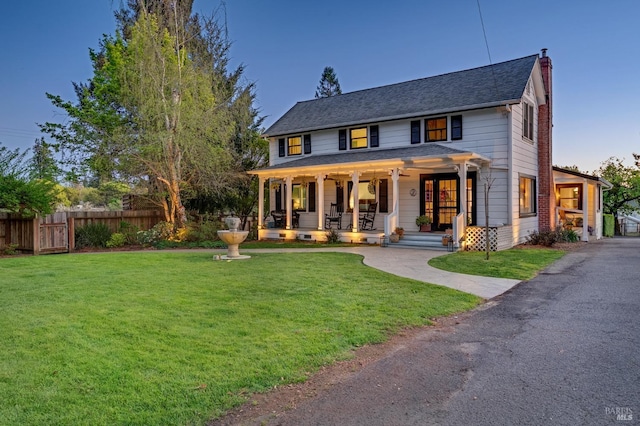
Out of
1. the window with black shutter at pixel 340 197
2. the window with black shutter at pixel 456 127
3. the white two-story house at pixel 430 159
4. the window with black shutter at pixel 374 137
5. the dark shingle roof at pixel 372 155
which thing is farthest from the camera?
the window with black shutter at pixel 340 197

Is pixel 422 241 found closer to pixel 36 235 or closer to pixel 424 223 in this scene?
pixel 424 223

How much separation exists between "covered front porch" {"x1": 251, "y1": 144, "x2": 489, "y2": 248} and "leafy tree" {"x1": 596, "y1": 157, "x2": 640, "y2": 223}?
1728 centimetres

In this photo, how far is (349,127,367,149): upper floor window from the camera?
55.7ft

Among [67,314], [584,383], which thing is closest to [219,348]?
[67,314]

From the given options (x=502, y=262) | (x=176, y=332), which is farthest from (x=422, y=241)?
(x=176, y=332)

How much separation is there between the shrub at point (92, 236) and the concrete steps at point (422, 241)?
10412 mm

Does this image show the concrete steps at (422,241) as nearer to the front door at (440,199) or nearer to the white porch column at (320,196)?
the front door at (440,199)

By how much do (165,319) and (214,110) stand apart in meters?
Answer: 12.6

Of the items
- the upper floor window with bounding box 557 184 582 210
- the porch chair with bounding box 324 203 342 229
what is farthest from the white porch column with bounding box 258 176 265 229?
the upper floor window with bounding box 557 184 582 210

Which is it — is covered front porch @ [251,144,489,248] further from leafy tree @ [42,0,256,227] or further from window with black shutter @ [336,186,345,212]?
leafy tree @ [42,0,256,227]

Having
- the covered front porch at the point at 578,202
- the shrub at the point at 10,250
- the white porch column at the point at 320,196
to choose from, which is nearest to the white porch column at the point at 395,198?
the white porch column at the point at 320,196

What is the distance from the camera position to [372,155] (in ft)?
51.4

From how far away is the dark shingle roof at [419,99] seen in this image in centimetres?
1428

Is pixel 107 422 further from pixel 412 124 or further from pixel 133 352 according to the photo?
pixel 412 124
